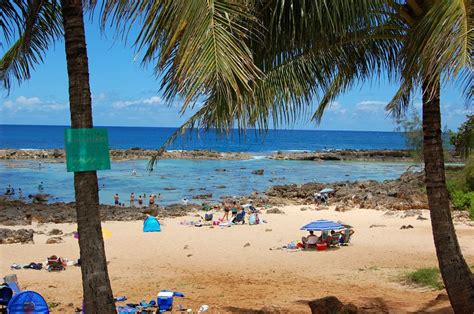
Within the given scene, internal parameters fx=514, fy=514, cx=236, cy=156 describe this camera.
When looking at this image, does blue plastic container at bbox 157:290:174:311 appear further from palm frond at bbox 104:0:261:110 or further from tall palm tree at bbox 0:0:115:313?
palm frond at bbox 104:0:261:110

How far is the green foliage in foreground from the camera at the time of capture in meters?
8.41

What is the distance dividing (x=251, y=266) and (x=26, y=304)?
20.4ft

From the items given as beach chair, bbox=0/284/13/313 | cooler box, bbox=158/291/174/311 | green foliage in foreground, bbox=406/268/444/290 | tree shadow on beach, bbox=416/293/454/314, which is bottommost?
green foliage in foreground, bbox=406/268/444/290

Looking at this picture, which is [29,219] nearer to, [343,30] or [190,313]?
[190,313]

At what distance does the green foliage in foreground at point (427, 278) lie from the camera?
8414 millimetres

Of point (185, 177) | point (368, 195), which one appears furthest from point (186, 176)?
point (368, 195)

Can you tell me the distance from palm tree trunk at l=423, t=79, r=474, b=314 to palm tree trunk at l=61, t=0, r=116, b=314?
3.11 metres

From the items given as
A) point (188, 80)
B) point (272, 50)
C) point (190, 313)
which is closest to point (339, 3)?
point (272, 50)

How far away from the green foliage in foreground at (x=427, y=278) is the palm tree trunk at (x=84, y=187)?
6.21 metres

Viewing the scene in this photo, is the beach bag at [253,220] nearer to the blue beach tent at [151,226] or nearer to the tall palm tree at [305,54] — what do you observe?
the blue beach tent at [151,226]

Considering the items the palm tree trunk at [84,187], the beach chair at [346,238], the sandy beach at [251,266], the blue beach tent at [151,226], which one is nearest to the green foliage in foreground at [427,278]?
the sandy beach at [251,266]

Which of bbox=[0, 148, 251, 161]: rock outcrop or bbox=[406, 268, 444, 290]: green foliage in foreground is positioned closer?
bbox=[406, 268, 444, 290]: green foliage in foreground

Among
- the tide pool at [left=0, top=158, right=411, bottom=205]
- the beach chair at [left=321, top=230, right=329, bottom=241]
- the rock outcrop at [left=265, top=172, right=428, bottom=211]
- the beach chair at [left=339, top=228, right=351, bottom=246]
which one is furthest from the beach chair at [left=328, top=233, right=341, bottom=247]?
the tide pool at [left=0, top=158, right=411, bottom=205]

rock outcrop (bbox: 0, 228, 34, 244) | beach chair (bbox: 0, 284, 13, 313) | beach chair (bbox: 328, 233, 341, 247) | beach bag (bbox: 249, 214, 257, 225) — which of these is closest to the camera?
beach chair (bbox: 0, 284, 13, 313)
